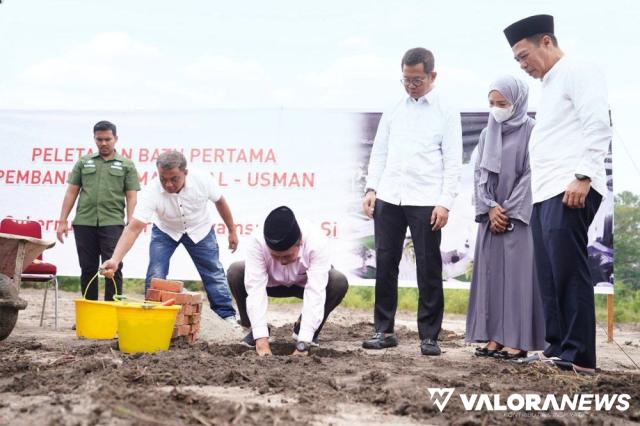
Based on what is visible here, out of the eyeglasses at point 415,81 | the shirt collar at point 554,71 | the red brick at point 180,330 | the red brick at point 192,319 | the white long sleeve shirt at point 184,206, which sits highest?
the eyeglasses at point 415,81

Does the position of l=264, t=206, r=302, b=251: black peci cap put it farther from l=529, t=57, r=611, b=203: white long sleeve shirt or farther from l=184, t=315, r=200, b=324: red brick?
l=529, t=57, r=611, b=203: white long sleeve shirt

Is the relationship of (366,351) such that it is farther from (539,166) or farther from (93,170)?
(93,170)

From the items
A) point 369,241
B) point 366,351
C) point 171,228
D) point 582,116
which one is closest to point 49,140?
point 171,228

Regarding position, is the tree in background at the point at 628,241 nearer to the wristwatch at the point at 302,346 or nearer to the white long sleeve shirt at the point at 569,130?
the white long sleeve shirt at the point at 569,130

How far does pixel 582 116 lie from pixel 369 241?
12.6ft

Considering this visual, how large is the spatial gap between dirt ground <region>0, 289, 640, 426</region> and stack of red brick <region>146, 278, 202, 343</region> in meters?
0.20

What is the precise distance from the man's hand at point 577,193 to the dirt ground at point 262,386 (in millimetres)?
808

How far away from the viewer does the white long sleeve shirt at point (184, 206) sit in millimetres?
5125

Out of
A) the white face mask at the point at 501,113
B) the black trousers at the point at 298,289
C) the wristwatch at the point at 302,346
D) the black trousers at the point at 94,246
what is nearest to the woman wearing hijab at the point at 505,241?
the white face mask at the point at 501,113

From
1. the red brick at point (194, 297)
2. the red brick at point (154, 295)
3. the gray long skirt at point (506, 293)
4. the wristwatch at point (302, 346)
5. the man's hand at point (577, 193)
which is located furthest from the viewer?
the red brick at point (194, 297)

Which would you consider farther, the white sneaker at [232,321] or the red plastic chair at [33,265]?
the red plastic chair at [33,265]

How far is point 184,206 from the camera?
5207 mm

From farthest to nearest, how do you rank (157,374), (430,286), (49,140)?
(49,140) < (430,286) < (157,374)

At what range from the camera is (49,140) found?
7645mm
